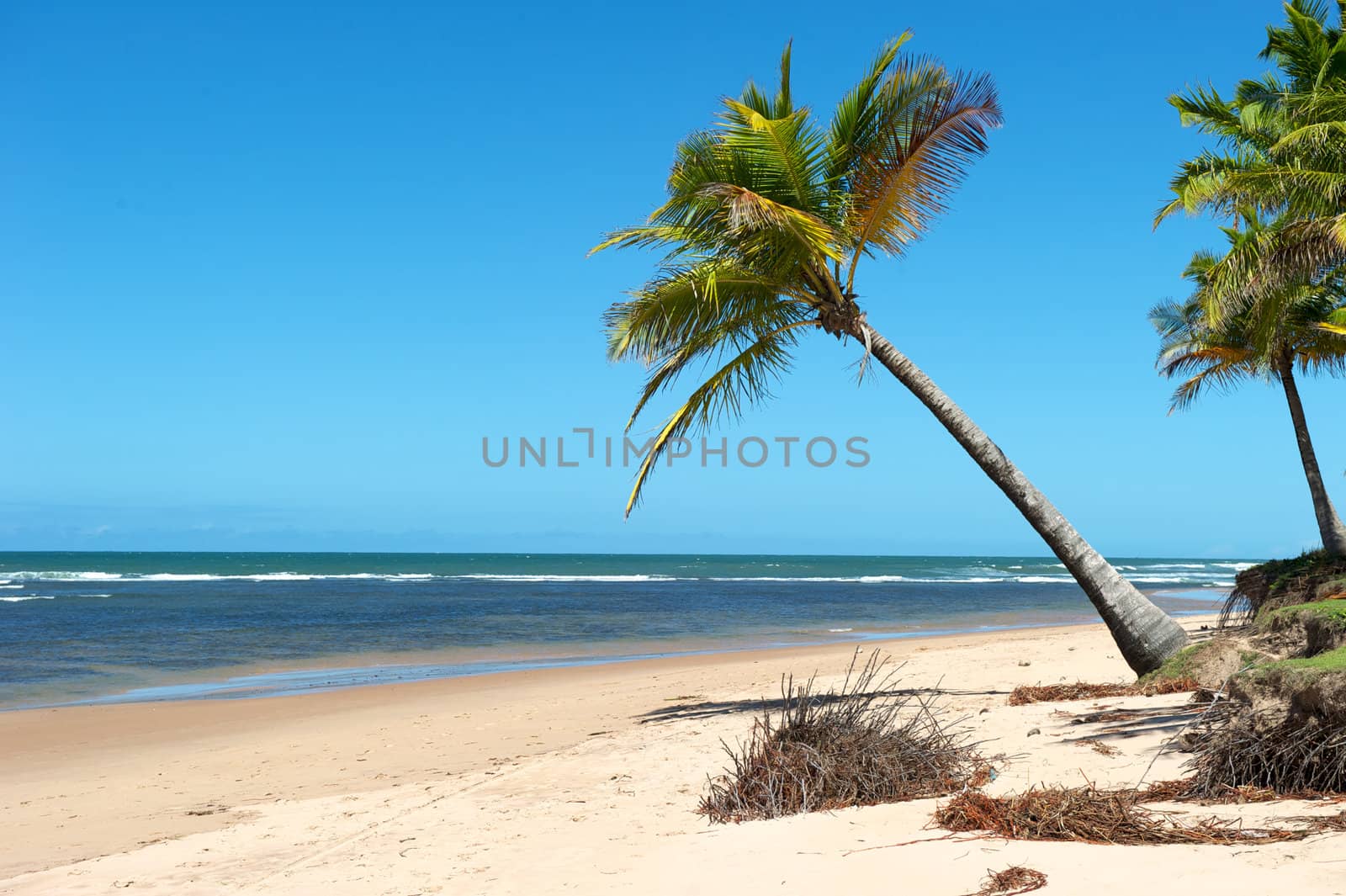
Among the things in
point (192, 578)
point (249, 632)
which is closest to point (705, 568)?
point (192, 578)

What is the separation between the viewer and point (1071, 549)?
8.71 meters

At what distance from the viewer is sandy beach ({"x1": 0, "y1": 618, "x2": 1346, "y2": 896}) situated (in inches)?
159

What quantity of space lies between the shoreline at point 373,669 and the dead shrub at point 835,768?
34.2 feet

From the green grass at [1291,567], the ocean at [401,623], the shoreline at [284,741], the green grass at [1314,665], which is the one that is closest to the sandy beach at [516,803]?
the shoreline at [284,741]

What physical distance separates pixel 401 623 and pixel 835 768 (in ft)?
75.3

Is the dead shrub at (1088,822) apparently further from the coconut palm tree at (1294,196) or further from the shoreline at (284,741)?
the coconut palm tree at (1294,196)

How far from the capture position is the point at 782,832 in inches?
188

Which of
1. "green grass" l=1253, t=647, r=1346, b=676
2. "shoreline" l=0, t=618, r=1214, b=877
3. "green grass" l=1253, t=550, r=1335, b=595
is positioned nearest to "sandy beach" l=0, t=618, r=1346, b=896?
"shoreline" l=0, t=618, r=1214, b=877

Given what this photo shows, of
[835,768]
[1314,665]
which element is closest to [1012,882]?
[835,768]

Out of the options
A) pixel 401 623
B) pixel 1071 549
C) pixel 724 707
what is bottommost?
pixel 401 623

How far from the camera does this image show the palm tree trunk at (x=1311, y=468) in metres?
16.1

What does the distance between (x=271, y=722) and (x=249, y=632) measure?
12.7m

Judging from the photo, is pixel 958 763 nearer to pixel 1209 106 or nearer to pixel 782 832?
pixel 782 832

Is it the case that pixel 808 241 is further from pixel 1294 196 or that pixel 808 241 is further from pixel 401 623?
pixel 401 623
